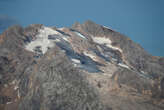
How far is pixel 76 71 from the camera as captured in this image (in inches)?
242

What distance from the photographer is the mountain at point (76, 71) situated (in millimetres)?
5465

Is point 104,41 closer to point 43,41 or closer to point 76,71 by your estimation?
point 43,41

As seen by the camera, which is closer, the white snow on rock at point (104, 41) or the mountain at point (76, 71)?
the mountain at point (76, 71)

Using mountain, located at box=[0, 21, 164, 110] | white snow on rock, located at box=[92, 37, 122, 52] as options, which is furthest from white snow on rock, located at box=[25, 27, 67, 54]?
white snow on rock, located at box=[92, 37, 122, 52]

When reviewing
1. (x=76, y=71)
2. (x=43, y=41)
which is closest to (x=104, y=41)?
(x=43, y=41)

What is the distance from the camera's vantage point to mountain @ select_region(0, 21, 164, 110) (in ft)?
17.9

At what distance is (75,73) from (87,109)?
5.29 ft

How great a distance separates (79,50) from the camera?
17.3 meters

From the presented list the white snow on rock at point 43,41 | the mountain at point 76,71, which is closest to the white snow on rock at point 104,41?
the mountain at point 76,71

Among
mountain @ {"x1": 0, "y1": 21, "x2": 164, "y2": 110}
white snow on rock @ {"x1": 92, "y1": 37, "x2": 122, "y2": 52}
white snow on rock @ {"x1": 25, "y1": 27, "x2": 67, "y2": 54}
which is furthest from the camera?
white snow on rock @ {"x1": 92, "y1": 37, "x2": 122, "y2": 52}

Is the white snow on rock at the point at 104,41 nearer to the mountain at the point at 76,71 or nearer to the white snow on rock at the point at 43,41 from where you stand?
the mountain at the point at 76,71

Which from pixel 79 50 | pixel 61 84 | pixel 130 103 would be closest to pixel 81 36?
pixel 79 50

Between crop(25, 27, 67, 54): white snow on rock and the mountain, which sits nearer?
the mountain

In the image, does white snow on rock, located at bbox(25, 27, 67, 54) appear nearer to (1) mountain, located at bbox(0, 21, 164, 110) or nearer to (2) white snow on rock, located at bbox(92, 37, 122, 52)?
(1) mountain, located at bbox(0, 21, 164, 110)
